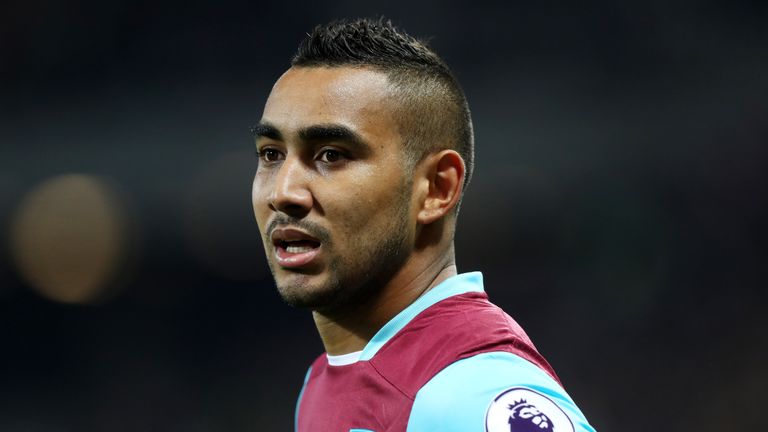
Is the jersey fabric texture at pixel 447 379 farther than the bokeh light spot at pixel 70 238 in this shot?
No

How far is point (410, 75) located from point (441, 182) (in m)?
0.29

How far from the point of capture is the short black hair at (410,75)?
220cm

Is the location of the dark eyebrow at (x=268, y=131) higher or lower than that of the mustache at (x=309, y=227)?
higher

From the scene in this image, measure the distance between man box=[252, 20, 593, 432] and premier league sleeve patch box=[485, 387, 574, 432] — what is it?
18 cm

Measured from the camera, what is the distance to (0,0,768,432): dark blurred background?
5.85m

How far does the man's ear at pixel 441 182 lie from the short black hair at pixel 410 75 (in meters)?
0.03

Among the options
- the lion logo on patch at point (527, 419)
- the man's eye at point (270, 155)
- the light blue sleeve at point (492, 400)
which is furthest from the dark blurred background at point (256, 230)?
the lion logo on patch at point (527, 419)

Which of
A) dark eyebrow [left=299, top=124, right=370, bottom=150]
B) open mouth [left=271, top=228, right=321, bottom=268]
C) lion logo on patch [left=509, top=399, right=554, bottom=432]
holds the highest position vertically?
dark eyebrow [left=299, top=124, right=370, bottom=150]

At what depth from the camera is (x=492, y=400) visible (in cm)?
168

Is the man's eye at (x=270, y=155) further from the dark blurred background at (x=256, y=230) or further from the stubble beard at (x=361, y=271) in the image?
the dark blurred background at (x=256, y=230)

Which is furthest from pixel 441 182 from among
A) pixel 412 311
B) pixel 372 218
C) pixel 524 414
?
pixel 524 414

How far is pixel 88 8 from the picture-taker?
640 cm

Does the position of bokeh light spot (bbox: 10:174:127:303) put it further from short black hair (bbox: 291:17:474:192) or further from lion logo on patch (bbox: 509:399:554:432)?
lion logo on patch (bbox: 509:399:554:432)

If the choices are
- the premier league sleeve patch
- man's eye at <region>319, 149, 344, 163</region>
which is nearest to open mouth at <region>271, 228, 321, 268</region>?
man's eye at <region>319, 149, 344, 163</region>
